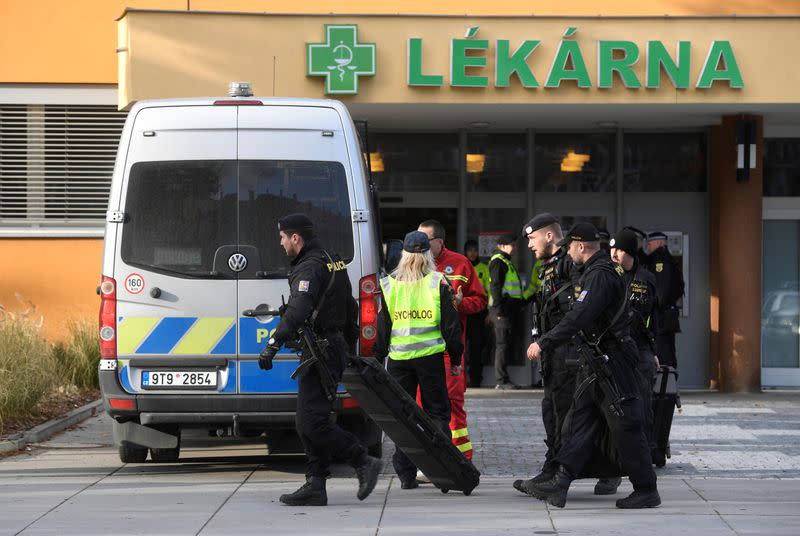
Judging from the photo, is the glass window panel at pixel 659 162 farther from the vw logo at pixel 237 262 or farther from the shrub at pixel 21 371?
the vw logo at pixel 237 262

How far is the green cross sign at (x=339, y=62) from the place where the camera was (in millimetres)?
14242

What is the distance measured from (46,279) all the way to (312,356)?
9.33 meters

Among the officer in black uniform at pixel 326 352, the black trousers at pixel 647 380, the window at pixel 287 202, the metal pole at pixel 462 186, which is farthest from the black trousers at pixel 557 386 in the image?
the metal pole at pixel 462 186

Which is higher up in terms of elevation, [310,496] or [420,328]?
[420,328]

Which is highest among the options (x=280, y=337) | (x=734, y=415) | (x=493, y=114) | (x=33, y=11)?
(x=33, y=11)

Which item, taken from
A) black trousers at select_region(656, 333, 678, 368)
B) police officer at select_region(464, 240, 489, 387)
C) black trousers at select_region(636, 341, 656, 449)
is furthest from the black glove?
police officer at select_region(464, 240, 489, 387)

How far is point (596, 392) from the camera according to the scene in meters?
8.30

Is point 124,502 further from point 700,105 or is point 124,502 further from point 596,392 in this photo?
point 700,105

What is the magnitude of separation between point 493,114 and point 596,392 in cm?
753

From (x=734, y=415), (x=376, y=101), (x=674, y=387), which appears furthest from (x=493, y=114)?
(x=674, y=387)

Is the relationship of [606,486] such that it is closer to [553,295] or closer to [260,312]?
[553,295]

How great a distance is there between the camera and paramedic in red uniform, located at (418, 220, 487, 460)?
928cm

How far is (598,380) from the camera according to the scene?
8250 mm

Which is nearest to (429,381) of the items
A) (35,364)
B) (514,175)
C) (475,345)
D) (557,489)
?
(557,489)
